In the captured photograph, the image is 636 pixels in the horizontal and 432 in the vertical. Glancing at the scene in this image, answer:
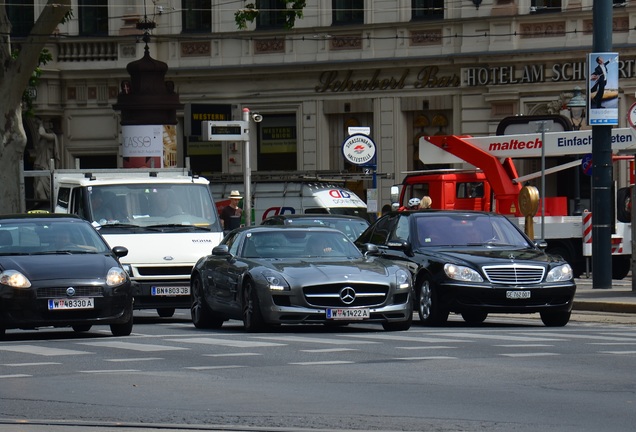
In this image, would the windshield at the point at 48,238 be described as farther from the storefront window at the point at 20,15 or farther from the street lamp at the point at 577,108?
the storefront window at the point at 20,15

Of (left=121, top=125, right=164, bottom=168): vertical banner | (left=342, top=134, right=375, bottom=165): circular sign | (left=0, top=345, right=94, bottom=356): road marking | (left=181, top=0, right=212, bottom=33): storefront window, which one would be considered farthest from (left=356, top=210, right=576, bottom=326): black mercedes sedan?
(left=181, top=0, right=212, bottom=33): storefront window

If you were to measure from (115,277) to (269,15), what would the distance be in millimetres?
31901

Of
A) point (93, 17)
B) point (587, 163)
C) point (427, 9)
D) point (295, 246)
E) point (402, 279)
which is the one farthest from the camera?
point (93, 17)

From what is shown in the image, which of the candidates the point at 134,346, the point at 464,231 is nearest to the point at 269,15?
the point at 464,231

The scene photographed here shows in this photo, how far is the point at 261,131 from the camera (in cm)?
5100

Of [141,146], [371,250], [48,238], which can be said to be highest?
[141,146]

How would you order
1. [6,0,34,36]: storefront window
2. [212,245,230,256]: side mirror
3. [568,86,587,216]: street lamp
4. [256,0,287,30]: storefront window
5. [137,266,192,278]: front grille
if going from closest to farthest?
[212,245,230,256]: side mirror → [137,266,192,278]: front grille → [568,86,587,216]: street lamp → [256,0,287,30]: storefront window → [6,0,34,36]: storefront window

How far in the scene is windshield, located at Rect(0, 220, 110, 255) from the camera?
1959 cm

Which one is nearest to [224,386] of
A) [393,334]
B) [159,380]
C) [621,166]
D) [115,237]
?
[159,380]

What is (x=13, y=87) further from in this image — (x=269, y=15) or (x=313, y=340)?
(x=313, y=340)

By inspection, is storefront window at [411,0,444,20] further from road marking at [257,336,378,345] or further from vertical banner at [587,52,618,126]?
road marking at [257,336,378,345]

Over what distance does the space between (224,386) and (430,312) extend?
817 cm

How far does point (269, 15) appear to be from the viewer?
165 feet

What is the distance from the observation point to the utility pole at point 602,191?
27266 millimetres
